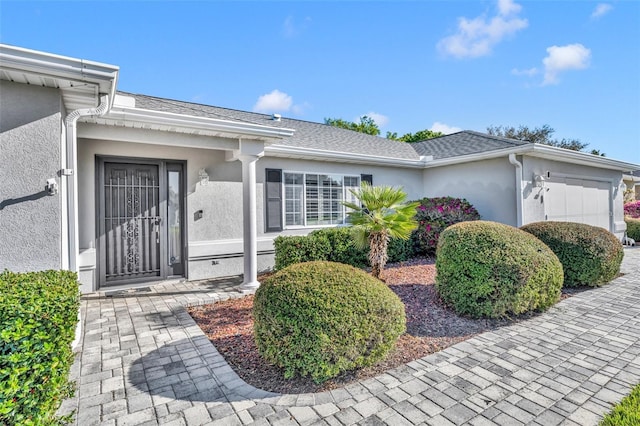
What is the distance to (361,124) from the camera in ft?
121

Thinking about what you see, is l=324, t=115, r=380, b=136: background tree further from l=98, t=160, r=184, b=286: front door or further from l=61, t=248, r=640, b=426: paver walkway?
l=61, t=248, r=640, b=426: paver walkway

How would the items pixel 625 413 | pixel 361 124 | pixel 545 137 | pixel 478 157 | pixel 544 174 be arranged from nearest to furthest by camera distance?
pixel 625 413
pixel 478 157
pixel 544 174
pixel 545 137
pixel 361 124

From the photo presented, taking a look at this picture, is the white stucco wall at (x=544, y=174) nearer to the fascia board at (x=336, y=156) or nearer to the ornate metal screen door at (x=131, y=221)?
the fascia board at (x=336, y=156)

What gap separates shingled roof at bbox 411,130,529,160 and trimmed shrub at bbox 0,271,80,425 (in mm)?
11051

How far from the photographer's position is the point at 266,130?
6754 mm

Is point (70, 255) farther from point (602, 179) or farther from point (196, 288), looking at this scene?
point (602, 179)

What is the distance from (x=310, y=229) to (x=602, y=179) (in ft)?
42.9

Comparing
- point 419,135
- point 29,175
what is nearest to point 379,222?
point 29,175

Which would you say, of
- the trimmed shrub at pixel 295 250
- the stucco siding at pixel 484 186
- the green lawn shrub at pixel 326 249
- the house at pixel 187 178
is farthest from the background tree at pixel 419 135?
the trimmed shrub at pixel 295 250

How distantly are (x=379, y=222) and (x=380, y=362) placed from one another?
10.2 ft

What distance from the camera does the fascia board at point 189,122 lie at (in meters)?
5.39

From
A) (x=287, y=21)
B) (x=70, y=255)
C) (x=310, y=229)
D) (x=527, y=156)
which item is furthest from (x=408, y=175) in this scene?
(x=70, y=255)

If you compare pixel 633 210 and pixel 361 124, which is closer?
pixel 633 210

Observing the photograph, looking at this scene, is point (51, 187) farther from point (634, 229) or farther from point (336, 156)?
point (634, 229)
